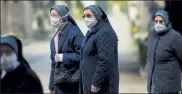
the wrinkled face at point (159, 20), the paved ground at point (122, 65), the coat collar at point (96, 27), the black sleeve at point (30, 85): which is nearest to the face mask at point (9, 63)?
the black sleeve at point (30, 85)

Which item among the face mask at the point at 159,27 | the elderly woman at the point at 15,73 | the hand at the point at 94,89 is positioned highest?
the face mask at the point at 159,27

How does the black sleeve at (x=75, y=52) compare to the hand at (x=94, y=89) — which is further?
the black sleeve at (x=75, y=52)

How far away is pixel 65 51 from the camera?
600 cm

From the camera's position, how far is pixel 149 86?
6723mm

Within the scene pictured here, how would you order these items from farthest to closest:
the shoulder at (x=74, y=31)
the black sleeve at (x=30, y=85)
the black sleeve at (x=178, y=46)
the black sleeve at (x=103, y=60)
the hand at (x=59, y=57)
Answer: the black sleeve at (x=178, y=46)
the shoulder at (x=74, y=31)
the hand at (x=59, y=57)
the black sleeve at (x=30, y=85)
the black sleeve at (x=103, y=60)

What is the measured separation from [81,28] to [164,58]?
3843 millimetres

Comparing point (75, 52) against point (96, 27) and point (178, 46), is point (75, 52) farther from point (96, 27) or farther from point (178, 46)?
point (178, 46)

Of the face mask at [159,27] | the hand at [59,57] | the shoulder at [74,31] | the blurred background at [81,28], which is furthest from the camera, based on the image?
the blurred background at [81,28]

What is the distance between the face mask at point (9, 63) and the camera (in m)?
5.91

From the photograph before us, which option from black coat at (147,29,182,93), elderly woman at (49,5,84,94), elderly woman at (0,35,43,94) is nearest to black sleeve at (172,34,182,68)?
black coat at (147,29,182,93)

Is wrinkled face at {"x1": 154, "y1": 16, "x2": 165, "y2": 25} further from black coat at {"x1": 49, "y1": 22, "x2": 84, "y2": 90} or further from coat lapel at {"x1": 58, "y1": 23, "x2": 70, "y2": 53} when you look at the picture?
coat lapel at {"x1": 58, "y1": 23, "x2": 70, "y2": 53}

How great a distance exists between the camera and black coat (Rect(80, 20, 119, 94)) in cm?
526

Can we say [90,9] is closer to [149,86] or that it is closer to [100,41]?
[100,41]

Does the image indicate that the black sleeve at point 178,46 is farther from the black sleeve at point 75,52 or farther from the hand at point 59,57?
the hand at point 59,57
